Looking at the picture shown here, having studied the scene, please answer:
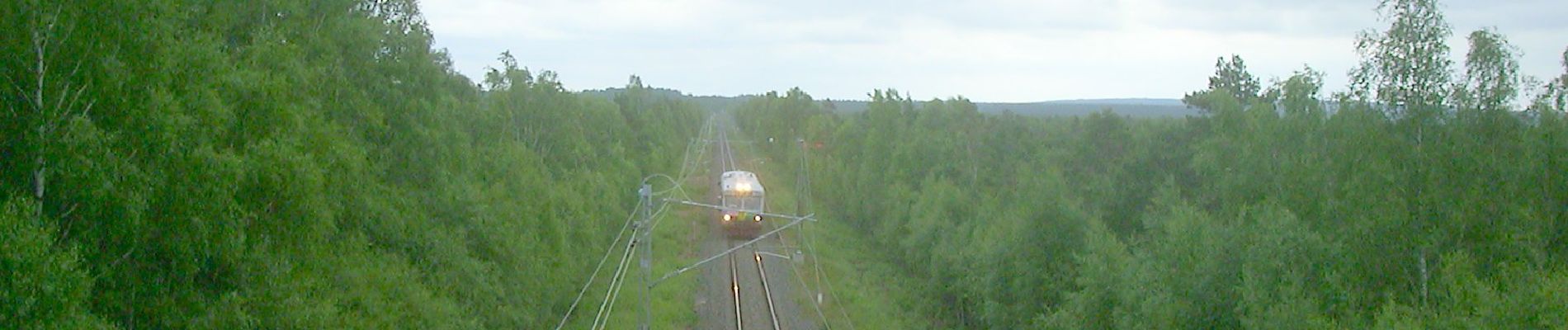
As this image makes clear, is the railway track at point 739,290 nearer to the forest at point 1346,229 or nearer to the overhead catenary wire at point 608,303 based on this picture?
the overhead catenary wire at point 608,303

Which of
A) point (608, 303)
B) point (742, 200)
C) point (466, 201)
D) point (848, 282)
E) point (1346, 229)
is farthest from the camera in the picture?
point (742, 200)

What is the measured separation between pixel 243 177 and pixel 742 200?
120ft

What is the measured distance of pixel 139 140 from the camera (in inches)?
435

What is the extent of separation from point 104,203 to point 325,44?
7.44m

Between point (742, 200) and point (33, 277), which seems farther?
point (742, 200)

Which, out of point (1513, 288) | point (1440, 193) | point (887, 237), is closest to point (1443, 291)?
point (1440, 193)

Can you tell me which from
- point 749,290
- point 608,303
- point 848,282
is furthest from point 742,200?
point 608,303

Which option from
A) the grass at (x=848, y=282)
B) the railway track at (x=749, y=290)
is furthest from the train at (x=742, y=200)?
the grass at (x=848, y=282)

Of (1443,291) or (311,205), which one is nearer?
(311,205)

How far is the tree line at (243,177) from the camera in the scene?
10391 millimetres

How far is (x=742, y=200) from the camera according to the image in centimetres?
4828

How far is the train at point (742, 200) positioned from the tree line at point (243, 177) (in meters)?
23.5

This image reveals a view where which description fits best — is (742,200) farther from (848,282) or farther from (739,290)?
(739,290)

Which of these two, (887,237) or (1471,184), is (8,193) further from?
(887,237)
